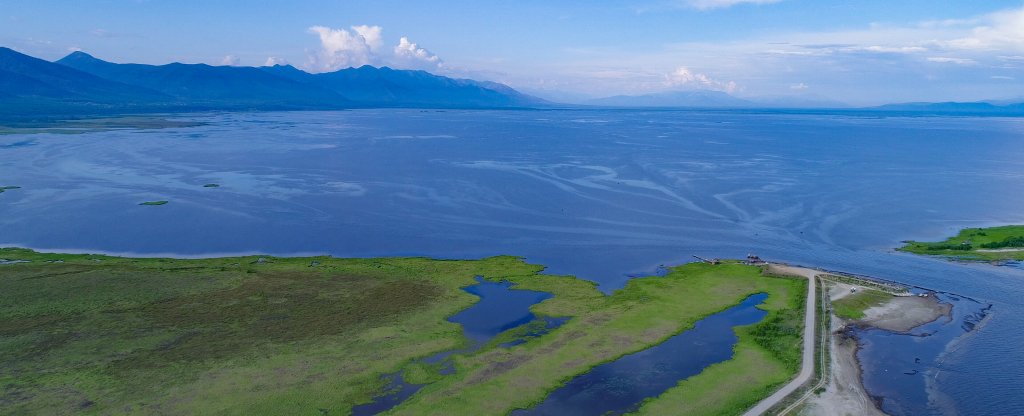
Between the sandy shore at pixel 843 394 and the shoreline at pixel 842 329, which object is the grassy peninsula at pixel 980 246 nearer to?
the shoreline at pixel 842 329

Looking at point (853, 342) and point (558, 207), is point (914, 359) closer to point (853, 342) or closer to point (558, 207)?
point (853, 342)

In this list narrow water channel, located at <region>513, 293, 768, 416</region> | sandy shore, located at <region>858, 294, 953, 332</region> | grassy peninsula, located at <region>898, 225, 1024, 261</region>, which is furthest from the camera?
grassy peninsula, located at <region>898, 225, 1024, 261</region>

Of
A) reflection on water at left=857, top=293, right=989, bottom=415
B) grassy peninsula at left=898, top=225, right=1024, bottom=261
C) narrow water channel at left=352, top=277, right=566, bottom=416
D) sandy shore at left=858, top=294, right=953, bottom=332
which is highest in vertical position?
grassy peninsula at left=898, top=225, right=1024, bottom=261

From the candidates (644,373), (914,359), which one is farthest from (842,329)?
(644,373)

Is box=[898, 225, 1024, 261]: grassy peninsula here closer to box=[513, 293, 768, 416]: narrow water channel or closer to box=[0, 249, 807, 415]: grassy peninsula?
box=[0, 249, 807, 415]: grassy peninsula

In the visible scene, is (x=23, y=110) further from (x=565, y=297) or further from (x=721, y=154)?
(x=565, y=297)

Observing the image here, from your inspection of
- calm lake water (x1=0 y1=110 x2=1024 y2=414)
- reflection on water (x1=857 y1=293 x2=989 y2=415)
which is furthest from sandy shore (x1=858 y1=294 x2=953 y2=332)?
calm lake water (x1=0 y1=110 x2=1024 y2=414)

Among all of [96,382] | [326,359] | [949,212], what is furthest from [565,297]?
[949,212]
